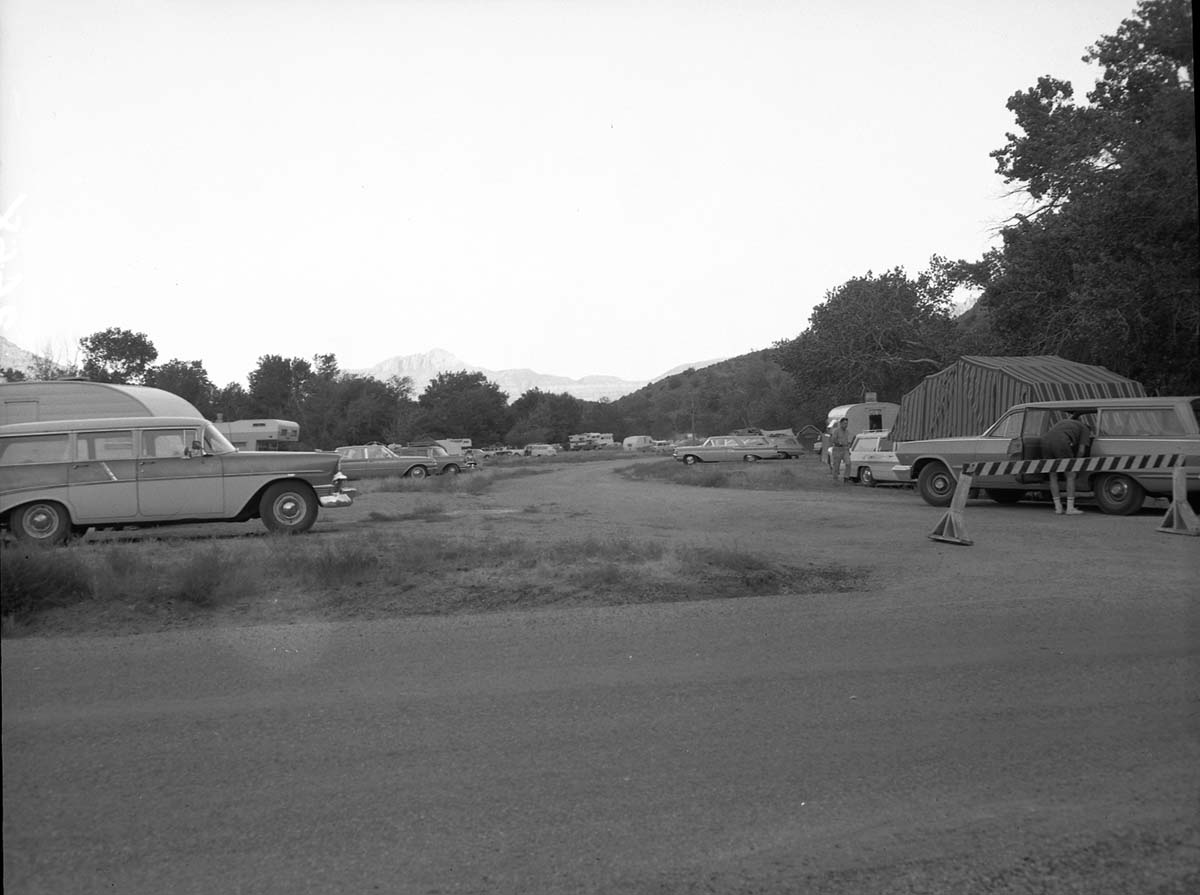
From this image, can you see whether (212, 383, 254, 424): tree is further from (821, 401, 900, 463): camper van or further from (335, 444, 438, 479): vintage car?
(821, 401, 900, 463): camper van

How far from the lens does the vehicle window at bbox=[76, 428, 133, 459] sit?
1257 centimetres

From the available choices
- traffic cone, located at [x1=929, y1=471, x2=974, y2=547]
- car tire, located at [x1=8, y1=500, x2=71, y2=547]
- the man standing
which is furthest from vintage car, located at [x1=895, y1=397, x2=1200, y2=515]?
car tire, located at [x1=8, y1=500, x2=71, y2=547]

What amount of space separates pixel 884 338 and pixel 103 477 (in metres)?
34.7

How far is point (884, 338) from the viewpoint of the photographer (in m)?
41.3

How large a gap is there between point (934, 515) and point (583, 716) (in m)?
12.2

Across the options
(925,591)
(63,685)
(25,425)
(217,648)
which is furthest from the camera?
(25,425)

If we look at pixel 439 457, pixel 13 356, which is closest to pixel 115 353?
pixel 13 356

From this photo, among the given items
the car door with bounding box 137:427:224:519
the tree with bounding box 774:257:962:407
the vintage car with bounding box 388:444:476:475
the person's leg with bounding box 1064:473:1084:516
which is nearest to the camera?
the car door with bounding box 137:427:224:519

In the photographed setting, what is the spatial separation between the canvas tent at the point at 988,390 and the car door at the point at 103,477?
1946 centimetres

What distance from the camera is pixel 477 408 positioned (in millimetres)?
81750

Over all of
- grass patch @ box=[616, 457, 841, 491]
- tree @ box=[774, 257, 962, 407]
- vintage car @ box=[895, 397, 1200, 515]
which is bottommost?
grass patch @ box=[616, 457, 841, 491]

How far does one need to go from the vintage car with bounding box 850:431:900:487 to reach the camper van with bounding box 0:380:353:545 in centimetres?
1518

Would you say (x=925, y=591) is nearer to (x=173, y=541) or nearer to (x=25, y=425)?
(x=173, y=541)

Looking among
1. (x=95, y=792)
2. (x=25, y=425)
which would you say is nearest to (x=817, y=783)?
(x=95, y=792)
